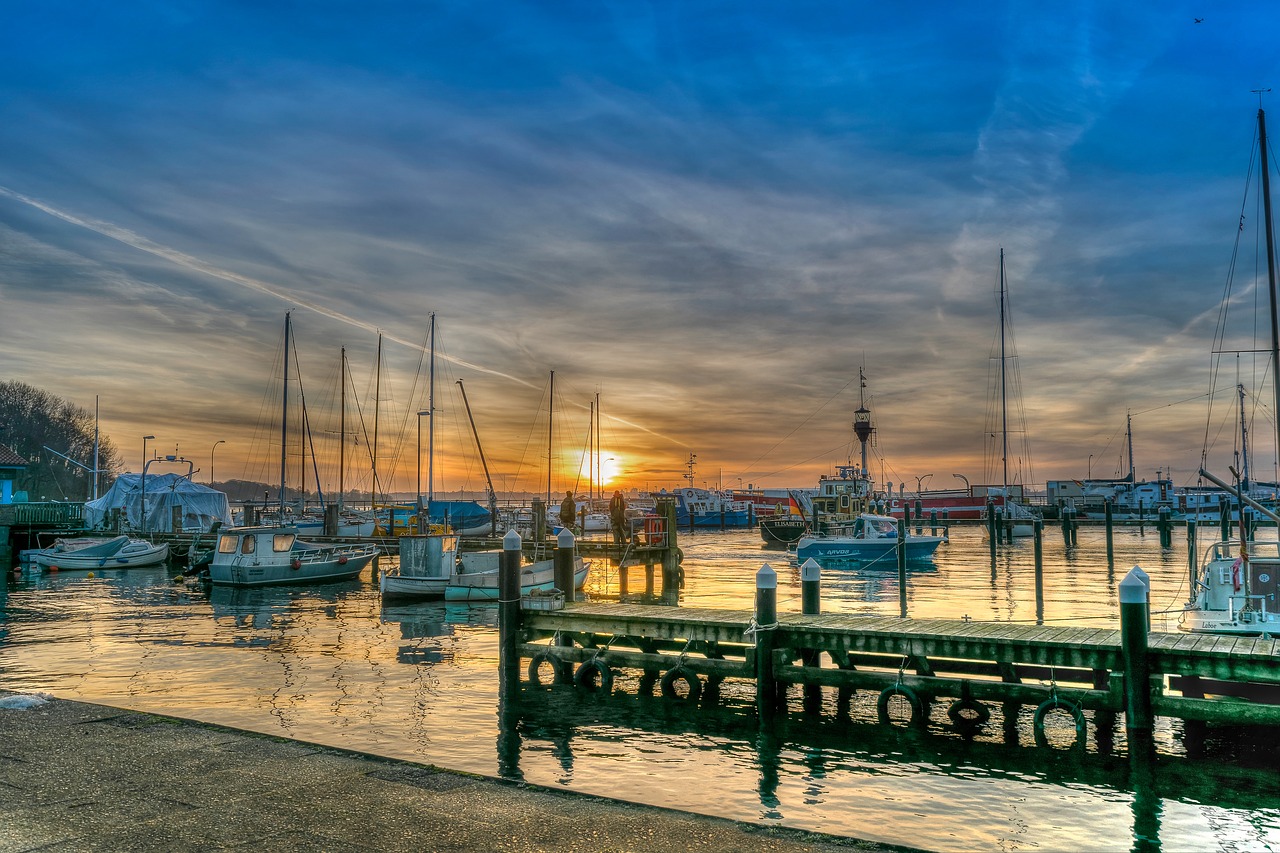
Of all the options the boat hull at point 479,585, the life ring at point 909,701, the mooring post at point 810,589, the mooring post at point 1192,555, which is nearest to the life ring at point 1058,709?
the life ring at point 909,701

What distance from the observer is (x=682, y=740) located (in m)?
13.4

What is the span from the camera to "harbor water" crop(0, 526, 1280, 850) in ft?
32.7

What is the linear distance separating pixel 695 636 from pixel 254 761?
846cm

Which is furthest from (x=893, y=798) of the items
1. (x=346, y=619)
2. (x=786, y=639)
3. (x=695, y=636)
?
(x=346, y=619)

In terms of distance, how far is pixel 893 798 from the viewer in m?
10.6

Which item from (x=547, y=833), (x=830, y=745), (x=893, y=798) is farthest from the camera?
(x=830, y=745)

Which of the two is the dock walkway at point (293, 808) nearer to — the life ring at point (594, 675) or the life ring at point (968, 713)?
the life ring at point (968, 713)

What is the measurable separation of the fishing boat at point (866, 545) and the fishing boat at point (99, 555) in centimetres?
3668

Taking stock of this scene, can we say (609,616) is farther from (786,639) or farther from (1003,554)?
(1003,554)

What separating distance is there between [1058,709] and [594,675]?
820cm

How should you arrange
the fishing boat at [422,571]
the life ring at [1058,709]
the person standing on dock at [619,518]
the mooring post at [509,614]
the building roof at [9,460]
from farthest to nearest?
the building roof at [9,460], the person standing on dock at [619,518], the fishing boat at [422,571], the mooring post at [509,614], the life ring at [1058,709]

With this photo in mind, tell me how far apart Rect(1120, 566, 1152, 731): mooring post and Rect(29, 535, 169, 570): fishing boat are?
164 ft

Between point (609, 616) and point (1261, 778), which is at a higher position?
point (609, 616)

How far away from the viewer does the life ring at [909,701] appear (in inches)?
540
